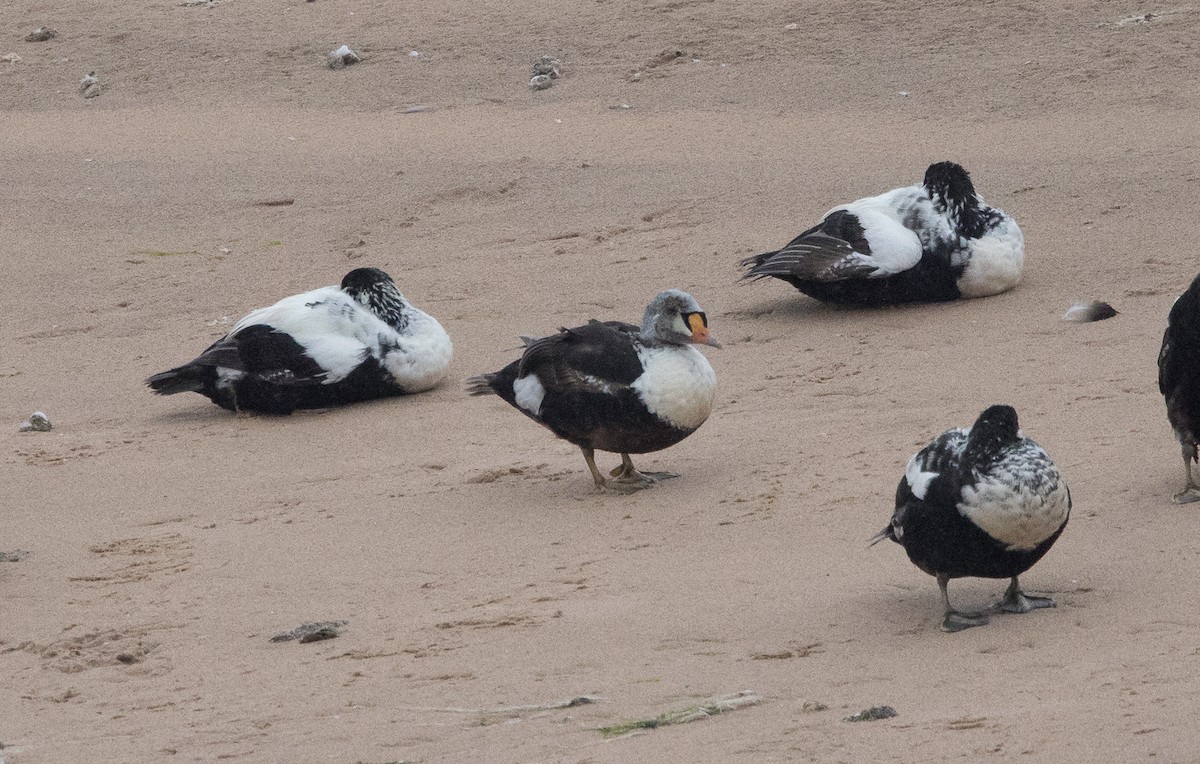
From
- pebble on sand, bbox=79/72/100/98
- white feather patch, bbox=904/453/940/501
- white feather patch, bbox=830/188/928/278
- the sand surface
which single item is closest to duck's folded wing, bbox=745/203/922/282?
white feather patch, bbox=830/188/928/278

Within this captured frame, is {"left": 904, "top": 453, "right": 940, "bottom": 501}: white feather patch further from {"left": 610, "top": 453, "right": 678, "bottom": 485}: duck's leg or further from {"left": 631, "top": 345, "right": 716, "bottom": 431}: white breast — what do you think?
{"left": 610, "top": 453, "right": 678, "bottom": 485}: duck's leg

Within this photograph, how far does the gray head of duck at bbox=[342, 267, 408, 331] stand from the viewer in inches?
427

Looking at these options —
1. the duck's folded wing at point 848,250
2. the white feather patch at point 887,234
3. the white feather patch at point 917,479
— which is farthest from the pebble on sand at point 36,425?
the white feather patch at point 917,479

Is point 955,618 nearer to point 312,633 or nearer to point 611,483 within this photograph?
point 312,633

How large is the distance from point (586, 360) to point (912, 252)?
368cm

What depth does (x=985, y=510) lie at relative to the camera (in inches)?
228

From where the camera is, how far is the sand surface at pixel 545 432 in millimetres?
5648

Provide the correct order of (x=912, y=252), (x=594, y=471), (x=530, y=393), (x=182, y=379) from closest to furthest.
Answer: (x=594, y=471) < (x=530, y=393) < (x=182, y=379) < (x=912, y=252)

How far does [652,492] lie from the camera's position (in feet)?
27.1

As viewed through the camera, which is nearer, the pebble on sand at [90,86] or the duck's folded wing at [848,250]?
the duck's folded wing at [848,250]

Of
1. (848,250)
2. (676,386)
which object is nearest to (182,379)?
(676,386)

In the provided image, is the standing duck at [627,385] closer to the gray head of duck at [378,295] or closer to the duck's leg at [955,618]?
the duck's leg at [955,618]

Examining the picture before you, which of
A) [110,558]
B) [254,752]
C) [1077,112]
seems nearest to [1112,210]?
[1077,112]

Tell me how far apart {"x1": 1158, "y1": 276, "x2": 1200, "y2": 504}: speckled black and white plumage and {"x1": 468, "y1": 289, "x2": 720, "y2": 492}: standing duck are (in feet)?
6.60
